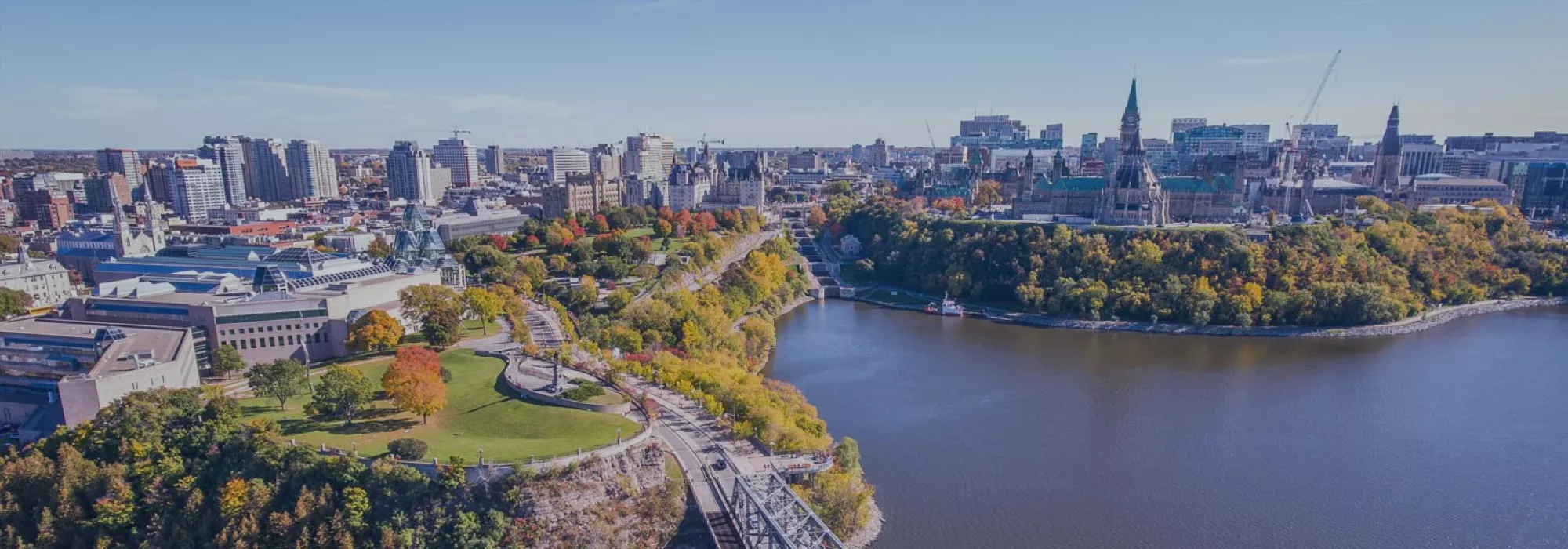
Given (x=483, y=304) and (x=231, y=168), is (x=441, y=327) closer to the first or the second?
(x=483, y=304)

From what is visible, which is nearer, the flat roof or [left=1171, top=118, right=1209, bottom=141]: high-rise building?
the flat roof

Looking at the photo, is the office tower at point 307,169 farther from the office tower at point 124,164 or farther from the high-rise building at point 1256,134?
the high-rise building at point 1256,134

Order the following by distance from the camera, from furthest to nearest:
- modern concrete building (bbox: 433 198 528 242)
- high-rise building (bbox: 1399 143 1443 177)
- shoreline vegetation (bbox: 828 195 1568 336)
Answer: high-rise building (bbox: 1399 143 1443 177) < modern concrete building (bbox: 433 198 528 242) < shoreline vegetation (bbox: 828 195 1568 336)

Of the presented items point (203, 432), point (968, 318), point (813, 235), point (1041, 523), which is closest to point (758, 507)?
point (1041, 523)

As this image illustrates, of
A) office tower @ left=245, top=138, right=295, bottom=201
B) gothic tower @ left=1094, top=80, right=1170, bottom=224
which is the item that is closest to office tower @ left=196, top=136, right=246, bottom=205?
office tower @ left=245, top=138, right=295, bottom=201

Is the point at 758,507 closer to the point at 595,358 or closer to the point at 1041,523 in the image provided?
the point at 1041,523

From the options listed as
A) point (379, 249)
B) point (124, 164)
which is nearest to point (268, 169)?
point (124, 164)

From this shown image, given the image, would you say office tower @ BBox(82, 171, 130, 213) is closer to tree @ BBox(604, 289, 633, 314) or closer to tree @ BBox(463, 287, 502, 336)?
tree @ BBox(463, 287, 502, 336)
